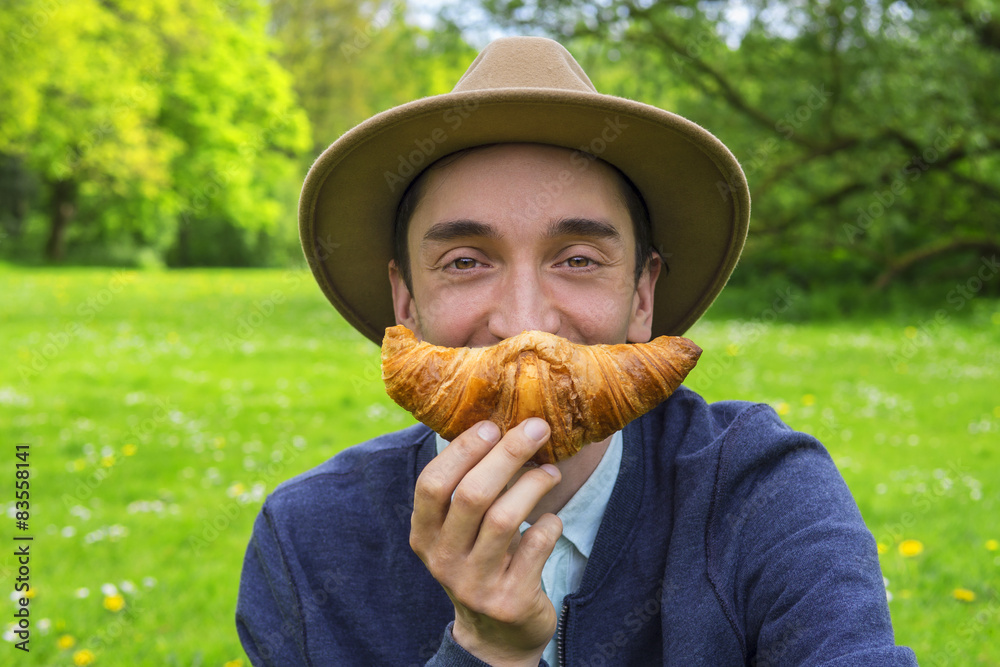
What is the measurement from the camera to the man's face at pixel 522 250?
7.50 ft

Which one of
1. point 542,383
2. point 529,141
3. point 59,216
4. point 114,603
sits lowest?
point 59,216

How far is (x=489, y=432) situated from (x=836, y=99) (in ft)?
60.4

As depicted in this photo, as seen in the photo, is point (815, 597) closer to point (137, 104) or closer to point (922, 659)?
point (922, 659)

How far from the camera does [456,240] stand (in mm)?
2354

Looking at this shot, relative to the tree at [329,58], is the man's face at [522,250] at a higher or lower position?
higher

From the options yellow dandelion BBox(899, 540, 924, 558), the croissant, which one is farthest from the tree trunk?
the croissant

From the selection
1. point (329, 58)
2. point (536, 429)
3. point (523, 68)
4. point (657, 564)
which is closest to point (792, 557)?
point (657, 564)

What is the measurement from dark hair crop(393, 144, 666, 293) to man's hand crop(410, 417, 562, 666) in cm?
94

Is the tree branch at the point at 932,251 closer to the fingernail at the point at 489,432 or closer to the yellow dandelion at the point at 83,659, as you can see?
the yellow dandelion at the point at 83,659

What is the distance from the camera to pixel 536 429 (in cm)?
188

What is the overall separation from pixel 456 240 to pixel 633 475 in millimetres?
966

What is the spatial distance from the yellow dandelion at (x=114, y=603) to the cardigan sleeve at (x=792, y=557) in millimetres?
4204

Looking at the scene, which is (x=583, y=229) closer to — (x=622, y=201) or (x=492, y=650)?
(x=622, y=201)

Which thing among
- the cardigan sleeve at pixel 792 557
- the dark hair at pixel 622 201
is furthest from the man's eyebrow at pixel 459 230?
the cardigan sleeve at pixel 792 557
